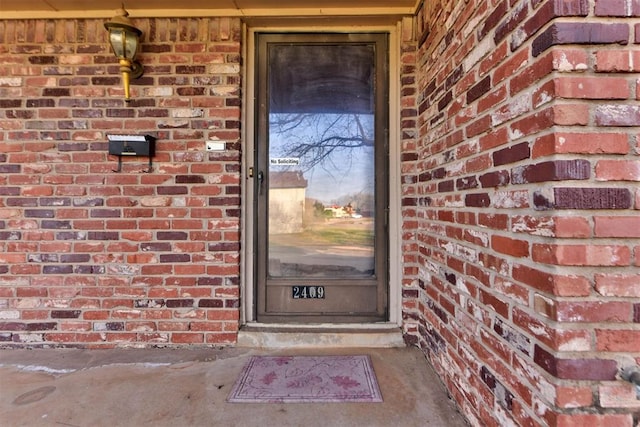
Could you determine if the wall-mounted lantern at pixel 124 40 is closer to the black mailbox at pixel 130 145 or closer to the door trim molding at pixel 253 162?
the black mailbox at pixel 130 145

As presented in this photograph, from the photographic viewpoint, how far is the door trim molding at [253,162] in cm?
224

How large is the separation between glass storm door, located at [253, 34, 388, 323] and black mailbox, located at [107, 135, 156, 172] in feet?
2.25

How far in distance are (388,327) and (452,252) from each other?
82 centimetres

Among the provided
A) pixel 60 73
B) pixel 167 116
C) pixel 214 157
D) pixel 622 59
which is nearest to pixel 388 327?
pixel 214 157

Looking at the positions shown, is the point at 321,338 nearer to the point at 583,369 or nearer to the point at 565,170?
the point at 583,369

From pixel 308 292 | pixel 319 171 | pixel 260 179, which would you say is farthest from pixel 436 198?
pixel 260 179

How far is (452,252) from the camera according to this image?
5.39ft

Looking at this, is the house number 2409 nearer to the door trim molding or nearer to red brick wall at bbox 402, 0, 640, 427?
the door trim molding

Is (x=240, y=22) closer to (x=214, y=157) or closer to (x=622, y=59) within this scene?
(x=214, y=157)

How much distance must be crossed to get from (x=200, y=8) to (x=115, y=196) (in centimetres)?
131

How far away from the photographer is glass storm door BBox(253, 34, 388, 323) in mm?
2277

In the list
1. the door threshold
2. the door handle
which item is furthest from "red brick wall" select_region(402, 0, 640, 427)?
the door handle

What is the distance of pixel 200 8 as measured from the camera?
6.99 feet

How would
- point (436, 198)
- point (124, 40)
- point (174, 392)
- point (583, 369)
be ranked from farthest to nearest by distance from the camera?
point (124, 40) → point (436, 198) → point (174, 392) → point (583, 369)
